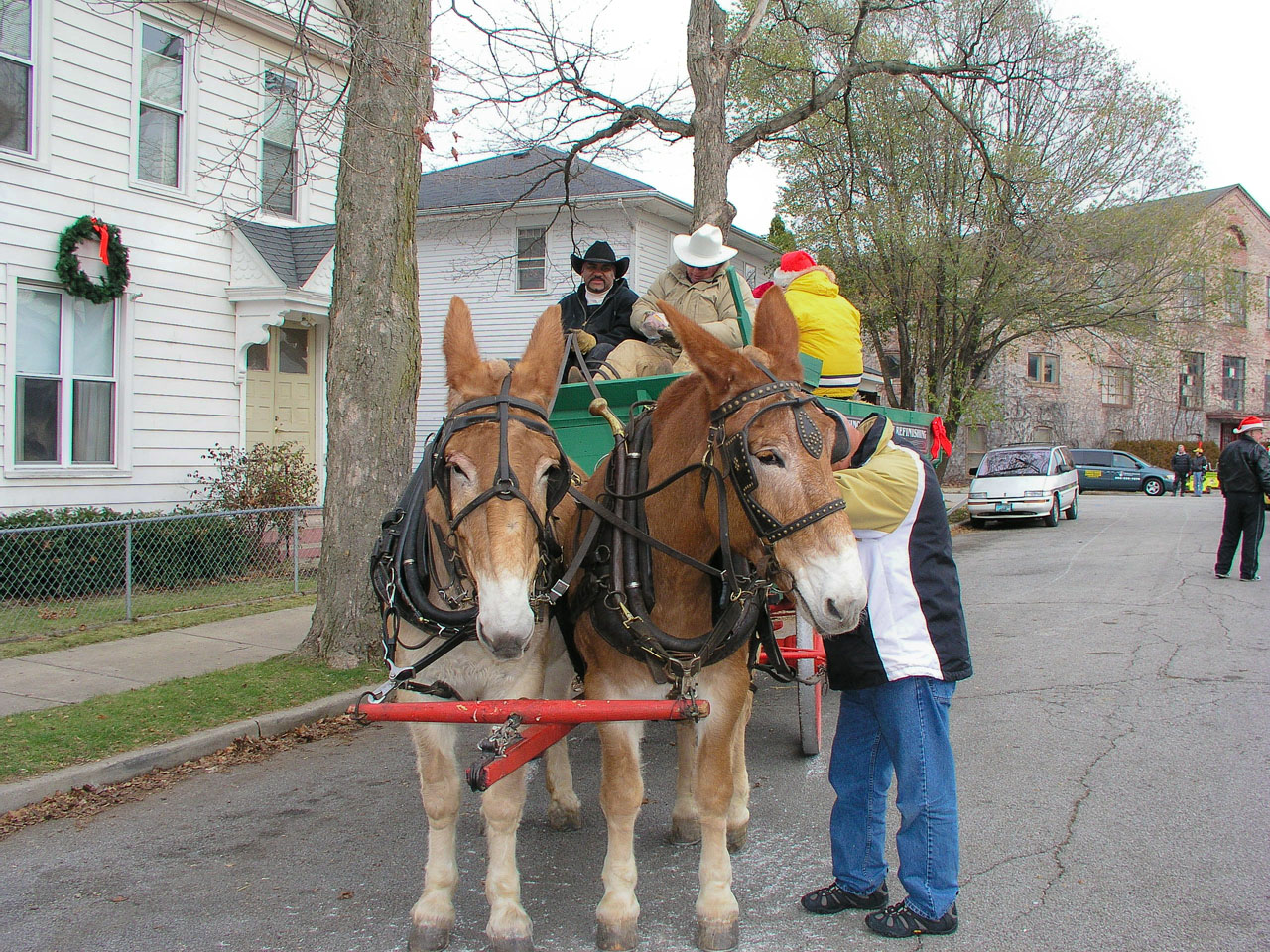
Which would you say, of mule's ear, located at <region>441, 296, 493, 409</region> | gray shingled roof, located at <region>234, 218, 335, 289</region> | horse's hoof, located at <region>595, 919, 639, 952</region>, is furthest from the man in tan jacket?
gray shingled roof, located at <region>234, 218, 335, 289</region>

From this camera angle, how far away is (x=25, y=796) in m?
4.85

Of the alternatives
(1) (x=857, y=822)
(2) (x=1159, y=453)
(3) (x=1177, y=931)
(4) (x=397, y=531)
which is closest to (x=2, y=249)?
(4) (x=397, y=531)

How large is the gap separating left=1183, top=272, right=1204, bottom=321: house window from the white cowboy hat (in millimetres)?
22781

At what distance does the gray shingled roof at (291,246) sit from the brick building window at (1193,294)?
21101 mm

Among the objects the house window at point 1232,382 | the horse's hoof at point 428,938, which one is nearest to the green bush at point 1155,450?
the house window at point 1232,382

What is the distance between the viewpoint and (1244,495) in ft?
38.8

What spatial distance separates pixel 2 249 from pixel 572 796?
932 centimetres

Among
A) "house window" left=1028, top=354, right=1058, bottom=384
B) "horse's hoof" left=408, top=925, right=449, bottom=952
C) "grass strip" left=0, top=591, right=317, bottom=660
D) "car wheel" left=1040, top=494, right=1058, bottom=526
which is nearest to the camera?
"horse's hoof" left=408, top=925, right=449, bottom=952

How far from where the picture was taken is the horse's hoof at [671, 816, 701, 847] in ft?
14.1

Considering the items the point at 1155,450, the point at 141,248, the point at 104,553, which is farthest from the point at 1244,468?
the point at 1155,450

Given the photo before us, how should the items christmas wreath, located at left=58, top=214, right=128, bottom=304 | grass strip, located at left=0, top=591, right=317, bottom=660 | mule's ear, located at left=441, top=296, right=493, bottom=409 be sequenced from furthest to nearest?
1. christmas wreath, located at left=58, top=214, right=128, bottom=304
2. grass strip, located at left=0, top=591, right=317, bottom=660
3. mule's ear, located at left=441, top=296, right=493, bottom=409

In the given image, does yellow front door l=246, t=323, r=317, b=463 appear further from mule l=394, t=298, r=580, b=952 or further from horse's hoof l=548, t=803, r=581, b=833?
mule l=394, t=298, r=580, b=952

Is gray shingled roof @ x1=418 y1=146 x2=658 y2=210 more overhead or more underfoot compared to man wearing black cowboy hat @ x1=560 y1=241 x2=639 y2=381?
more overhead

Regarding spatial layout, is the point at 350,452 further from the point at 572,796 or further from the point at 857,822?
the point at 857,822
